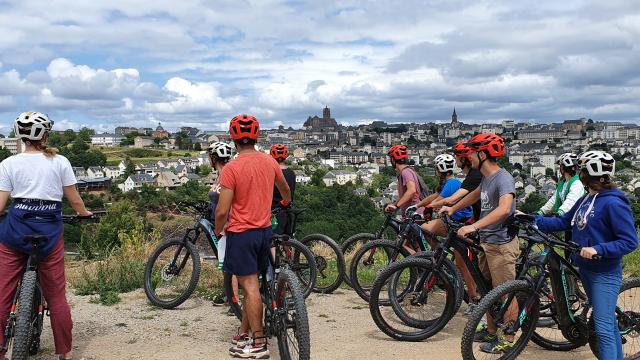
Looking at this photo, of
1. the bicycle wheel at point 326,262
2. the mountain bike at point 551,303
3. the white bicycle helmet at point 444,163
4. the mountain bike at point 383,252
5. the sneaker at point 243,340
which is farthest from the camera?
the bicycle wheel at point 326,262

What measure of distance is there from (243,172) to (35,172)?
1614mm

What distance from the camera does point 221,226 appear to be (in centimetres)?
475

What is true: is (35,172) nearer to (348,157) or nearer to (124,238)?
(124,238)

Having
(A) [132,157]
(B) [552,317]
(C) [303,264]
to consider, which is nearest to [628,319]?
(B) [552,317]

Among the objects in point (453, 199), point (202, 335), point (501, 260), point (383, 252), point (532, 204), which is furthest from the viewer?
point (532, 204)

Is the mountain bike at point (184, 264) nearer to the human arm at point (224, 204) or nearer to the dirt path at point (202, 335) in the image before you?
the dirt path at point (202, 335)

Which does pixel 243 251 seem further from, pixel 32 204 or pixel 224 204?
pixel 32 204

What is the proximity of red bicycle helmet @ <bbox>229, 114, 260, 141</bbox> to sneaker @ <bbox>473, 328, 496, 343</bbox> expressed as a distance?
260cm

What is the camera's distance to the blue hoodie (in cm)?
417

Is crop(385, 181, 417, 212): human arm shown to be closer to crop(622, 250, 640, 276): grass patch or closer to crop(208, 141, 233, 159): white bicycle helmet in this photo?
crop(208, 141, 233, 159): white bicycle helmet

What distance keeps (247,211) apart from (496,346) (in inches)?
96.8

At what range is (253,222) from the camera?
15.4 ft

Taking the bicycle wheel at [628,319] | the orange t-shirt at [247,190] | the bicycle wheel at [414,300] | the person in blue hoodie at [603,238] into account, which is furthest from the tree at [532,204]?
the orange t-shirt at [247,190]

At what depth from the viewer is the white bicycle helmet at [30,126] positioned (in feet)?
14.4
